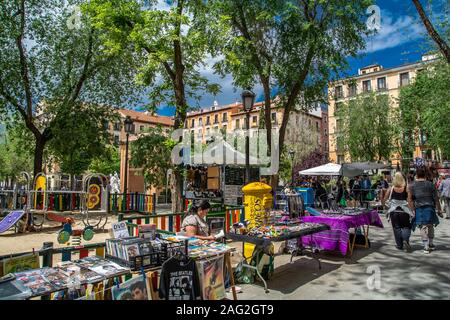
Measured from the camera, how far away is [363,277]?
5715mm

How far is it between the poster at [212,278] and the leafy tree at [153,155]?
9.62 m

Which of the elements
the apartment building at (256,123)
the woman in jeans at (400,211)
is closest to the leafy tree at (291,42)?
the woman in jeans at (400,211)

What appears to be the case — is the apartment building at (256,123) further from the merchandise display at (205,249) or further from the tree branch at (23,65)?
the merchandise display at (205,249)

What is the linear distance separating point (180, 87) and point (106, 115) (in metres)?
10.8

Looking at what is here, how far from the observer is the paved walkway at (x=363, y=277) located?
4883mm

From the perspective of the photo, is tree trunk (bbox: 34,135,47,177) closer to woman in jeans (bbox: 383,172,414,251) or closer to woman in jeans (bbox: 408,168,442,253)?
woman in jeans (bbox: 383,172,414,251)

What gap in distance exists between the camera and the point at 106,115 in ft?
63.6

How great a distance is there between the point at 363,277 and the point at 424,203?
2787 millimetres

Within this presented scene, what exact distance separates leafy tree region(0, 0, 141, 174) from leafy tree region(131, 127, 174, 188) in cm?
455

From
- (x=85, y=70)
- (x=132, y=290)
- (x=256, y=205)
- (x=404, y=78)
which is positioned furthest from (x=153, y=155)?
(x=404, y=78)

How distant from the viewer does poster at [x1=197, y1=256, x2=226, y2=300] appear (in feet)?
11.8

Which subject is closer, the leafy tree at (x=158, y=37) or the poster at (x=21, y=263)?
the poster at (x=21, y=263)
